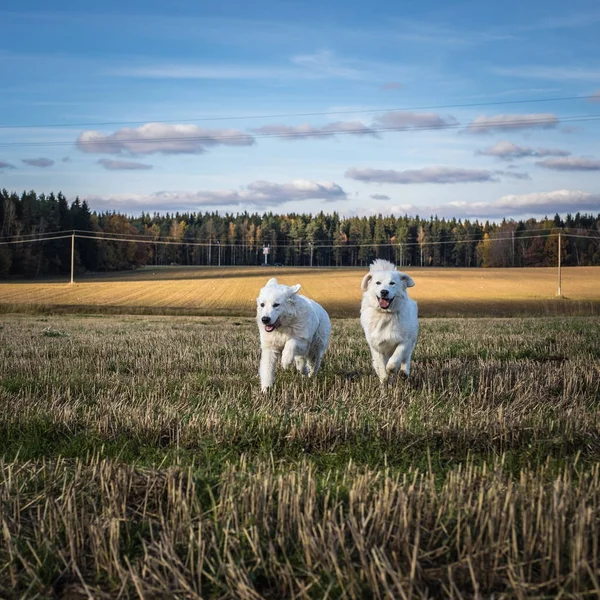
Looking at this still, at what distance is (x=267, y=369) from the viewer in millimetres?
9188

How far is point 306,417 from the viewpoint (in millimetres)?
6633

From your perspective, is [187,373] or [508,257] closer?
[187,373]

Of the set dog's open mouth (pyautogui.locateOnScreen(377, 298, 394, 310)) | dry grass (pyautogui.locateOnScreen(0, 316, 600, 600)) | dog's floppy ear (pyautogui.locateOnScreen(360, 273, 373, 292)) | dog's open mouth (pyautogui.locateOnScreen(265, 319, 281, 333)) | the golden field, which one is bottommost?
the golden field

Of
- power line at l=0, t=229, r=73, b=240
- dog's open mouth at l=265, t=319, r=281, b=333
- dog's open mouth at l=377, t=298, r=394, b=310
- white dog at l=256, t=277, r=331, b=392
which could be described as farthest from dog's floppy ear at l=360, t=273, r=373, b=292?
power line at l=0, t=229, r=73, b=240

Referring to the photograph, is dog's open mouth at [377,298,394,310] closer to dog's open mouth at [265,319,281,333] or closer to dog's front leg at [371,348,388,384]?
dog's front leg at [371,348,388,384]

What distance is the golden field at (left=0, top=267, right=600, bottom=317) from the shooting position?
41.2 metres

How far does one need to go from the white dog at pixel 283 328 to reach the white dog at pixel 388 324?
92 centimetres

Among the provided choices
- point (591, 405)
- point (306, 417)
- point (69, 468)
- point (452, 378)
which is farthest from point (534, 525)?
point (452, 378)

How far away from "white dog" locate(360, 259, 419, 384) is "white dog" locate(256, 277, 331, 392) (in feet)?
3.03

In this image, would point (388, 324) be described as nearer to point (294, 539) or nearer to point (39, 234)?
point (294, 539)

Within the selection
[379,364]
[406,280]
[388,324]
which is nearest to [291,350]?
[379,364]

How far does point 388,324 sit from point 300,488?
19.0 feet

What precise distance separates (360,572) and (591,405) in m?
5.18

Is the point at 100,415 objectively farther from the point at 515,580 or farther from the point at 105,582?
the point at 515,580
